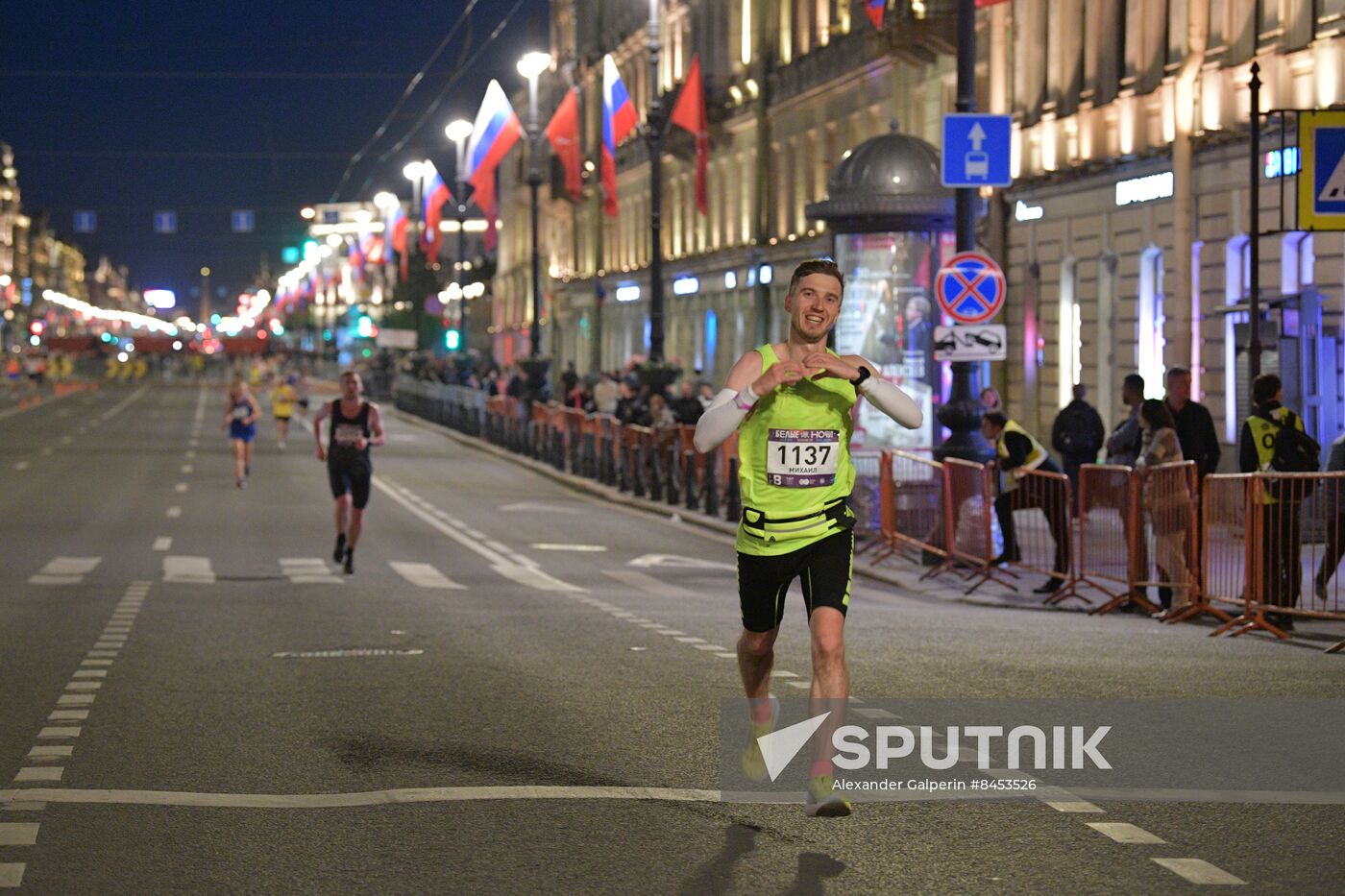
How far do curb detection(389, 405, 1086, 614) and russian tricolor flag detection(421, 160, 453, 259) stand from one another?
5827 mm

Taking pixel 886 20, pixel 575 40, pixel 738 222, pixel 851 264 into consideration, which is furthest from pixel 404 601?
pixel 575 40

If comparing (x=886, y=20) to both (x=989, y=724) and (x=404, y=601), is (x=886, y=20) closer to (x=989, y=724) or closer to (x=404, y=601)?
(x=404, y=601)

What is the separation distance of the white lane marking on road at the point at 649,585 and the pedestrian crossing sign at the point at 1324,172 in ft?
19.1

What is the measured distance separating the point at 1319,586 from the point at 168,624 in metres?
7.70

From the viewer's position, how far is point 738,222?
61.9 m

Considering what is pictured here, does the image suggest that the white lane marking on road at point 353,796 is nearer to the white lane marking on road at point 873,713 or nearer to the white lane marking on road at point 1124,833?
the white lane marking on road at point 1124,833

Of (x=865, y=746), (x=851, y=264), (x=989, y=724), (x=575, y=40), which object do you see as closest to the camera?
(x=865, y=746)

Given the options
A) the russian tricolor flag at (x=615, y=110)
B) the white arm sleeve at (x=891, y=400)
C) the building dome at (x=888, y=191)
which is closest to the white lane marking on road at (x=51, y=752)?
the white arm sleeve at (x=891, y=400)

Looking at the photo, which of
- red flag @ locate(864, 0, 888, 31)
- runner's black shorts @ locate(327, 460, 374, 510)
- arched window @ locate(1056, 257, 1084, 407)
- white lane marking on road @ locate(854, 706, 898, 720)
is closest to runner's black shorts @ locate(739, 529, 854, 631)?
white lane marking on road @ locate(854, 706, 898, 720)

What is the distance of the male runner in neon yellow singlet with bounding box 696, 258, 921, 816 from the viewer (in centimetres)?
801

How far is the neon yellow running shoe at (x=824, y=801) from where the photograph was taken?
780 cm

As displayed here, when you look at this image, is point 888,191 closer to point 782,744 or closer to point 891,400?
point 782,744

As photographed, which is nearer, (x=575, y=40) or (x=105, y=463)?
(x=105, y=463)

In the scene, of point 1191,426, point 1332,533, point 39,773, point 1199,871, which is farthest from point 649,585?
point 1199,871
